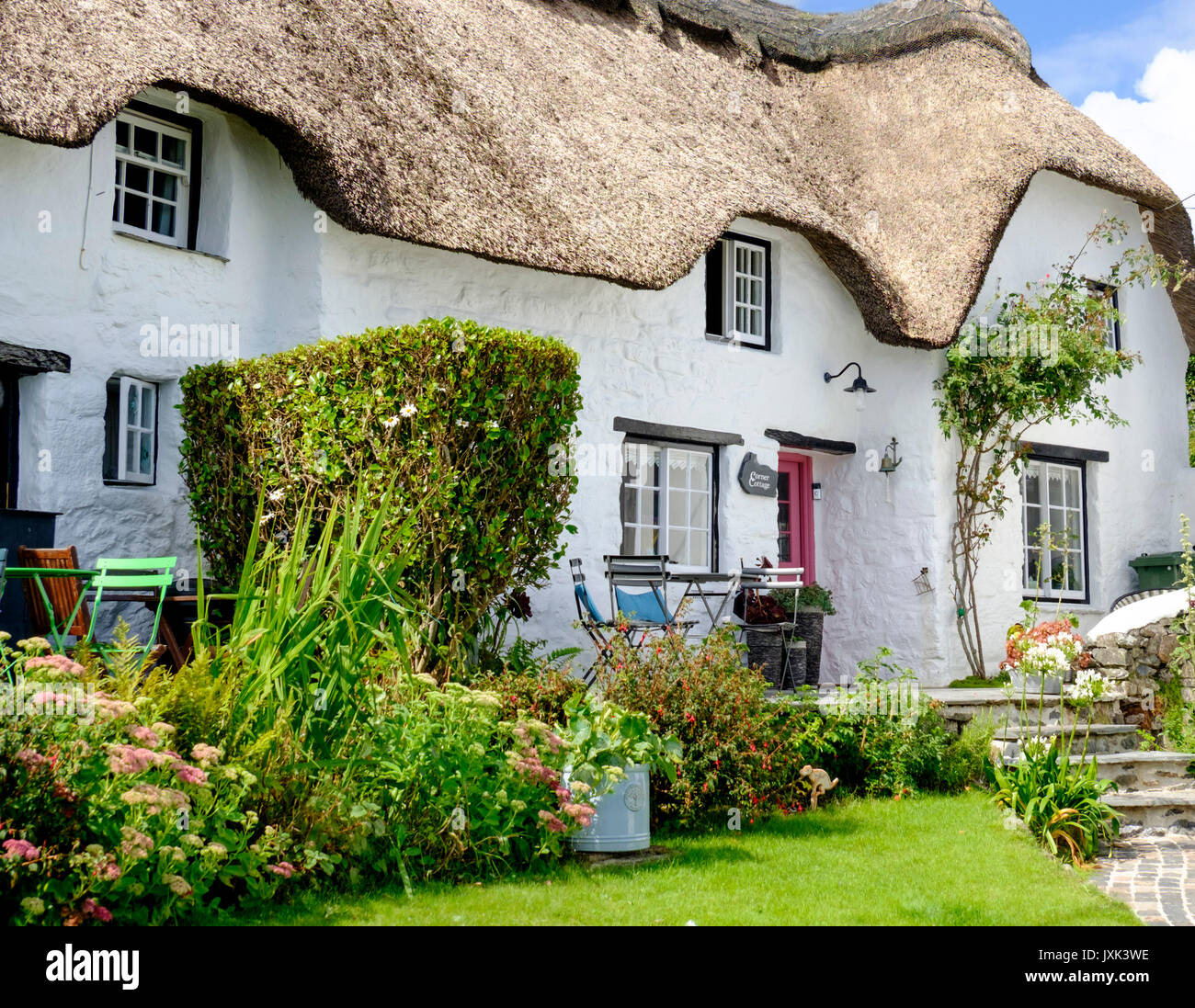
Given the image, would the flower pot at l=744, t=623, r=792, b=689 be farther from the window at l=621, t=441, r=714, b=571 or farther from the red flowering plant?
the red flowering plant

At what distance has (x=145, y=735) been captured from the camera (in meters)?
3.54

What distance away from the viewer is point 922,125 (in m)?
10.8

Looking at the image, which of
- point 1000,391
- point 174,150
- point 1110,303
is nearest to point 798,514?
point 1000,391

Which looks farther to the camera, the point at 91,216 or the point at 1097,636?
the point at 1097,636

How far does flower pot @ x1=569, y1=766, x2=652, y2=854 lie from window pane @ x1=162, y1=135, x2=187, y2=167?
5.10m

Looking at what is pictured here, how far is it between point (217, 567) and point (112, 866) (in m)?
3.81

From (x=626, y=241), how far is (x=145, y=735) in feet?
17.6

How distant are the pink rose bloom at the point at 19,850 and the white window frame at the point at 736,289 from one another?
7.25m

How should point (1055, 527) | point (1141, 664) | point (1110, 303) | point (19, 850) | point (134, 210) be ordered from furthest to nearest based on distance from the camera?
point (1110, 303)
point (1055, 527)
point (1141, 664)
point (134, 210)
point (19, 850)

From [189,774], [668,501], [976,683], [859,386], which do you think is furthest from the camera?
[859,386]

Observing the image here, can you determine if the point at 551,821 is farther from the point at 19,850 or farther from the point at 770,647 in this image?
the point at 770,647
